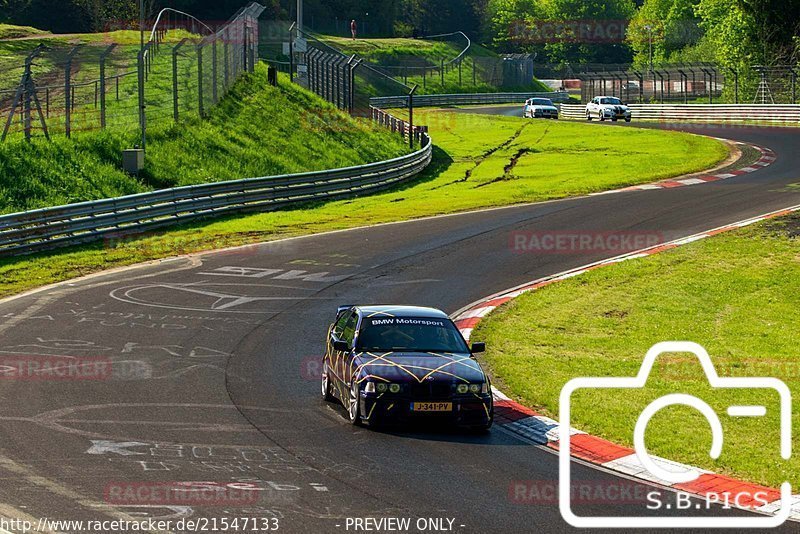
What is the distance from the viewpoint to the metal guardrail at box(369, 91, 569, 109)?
91.2 m

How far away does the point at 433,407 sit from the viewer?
43.6 feet

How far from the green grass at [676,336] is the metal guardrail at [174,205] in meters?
12.6

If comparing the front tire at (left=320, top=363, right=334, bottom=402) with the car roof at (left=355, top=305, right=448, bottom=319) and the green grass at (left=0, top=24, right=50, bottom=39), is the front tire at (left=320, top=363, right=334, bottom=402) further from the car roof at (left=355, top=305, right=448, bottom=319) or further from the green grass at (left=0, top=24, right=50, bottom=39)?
the green grass at (left=0, top=24, right=50, bottom=39)

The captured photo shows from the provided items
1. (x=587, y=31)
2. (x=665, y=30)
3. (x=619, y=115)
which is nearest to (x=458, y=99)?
(x=619, y=115)

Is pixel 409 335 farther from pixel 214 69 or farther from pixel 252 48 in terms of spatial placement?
pixel 252 48

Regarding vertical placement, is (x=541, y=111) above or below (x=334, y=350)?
above

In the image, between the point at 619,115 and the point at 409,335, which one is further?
the point at 619,115

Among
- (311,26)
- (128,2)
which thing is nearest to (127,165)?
(128,2)

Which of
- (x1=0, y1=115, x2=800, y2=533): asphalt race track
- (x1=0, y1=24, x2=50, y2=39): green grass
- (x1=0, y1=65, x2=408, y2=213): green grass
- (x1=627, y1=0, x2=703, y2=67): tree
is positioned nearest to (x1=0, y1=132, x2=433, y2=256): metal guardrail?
(x1=0, y1=65, x2=408, y2=213): green grass

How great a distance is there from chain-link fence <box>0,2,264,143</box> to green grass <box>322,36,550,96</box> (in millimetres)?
58822

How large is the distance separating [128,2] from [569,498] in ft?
266

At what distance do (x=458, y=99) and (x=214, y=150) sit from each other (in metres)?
62.8

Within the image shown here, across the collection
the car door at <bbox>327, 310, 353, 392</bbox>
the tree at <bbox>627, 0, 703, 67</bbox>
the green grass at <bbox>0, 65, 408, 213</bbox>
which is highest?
the tree at <bbox>627, 0, 703, 67</bbox>

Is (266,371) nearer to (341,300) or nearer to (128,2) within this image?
(341,300)
